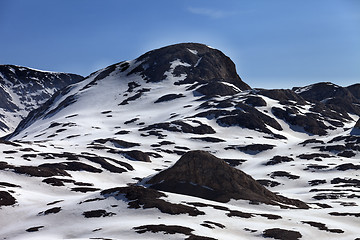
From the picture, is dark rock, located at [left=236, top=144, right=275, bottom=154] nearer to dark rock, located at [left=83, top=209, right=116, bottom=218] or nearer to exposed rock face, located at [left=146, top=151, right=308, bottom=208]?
exposed rock face, located at [left=146, top=151, right=308, bottom=208]

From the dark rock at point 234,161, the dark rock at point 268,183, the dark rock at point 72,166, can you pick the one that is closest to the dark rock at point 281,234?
the dark rock at point 72,166

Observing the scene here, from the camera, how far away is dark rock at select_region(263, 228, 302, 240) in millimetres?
62044

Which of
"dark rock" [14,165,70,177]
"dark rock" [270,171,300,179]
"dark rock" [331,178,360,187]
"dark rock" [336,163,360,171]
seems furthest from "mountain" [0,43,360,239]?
"dark rock" [336,163,360,171]

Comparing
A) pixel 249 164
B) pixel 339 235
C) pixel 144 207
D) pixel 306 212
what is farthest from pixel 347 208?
pixel 249 164

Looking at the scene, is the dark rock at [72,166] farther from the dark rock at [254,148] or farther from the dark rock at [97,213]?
the dark rock at [254,148]

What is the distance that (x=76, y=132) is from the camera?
649 feet

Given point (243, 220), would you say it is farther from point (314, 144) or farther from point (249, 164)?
point (314, 144)

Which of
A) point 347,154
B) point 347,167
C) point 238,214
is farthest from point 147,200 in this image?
point 347,154

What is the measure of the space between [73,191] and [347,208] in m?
50.9

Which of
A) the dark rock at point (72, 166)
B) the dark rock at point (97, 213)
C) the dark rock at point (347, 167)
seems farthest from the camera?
the dark rock at point (347, 167)

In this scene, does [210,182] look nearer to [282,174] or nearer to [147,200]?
[147,200]

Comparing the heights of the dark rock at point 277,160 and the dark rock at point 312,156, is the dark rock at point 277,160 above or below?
below

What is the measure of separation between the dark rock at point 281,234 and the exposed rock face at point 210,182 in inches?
895

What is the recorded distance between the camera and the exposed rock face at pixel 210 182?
89088 millimetres
